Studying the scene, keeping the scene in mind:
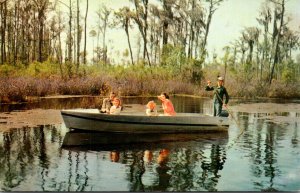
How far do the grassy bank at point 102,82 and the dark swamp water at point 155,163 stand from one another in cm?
62

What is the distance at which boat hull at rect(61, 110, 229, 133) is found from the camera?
852 centimetres

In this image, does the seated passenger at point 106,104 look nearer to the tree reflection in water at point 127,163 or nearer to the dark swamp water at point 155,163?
the dark swamp water at point 155,163

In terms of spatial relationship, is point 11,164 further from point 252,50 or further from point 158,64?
point 252,50

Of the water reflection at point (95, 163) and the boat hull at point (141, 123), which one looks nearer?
the water reflection at point (95, 163)

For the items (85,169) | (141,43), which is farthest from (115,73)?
(85,169)

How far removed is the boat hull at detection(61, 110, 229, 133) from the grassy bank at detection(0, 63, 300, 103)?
0.71 meters

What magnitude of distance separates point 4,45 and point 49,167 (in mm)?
5513

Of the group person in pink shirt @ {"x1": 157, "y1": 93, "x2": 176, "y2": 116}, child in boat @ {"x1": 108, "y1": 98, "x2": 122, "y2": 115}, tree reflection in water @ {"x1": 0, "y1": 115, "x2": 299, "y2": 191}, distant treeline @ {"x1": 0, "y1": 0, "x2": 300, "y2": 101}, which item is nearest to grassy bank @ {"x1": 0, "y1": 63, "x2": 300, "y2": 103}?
distant treeline @ {"x1": 0, "y1": 0, "x2": 300, "y2": 101}

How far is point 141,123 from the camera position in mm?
8844

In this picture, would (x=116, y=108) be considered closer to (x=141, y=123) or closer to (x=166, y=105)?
(x=141, y=123)

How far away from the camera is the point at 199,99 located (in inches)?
402

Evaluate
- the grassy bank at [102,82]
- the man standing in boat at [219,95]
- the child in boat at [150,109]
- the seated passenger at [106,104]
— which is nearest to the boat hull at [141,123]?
the child in boat at [150,109]

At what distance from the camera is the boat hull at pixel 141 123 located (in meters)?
8.52

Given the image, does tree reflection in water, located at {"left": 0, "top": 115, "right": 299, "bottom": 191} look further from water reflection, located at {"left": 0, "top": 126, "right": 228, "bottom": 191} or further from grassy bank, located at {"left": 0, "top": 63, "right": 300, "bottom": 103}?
grassy bank, located at {"left": 0, "top": 63, "right": 300, "bottom": 103}
